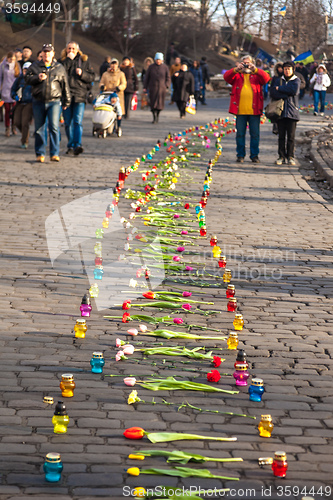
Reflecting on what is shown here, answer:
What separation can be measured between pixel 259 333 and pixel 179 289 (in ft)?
4.46

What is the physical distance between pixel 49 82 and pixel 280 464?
38.5 ft

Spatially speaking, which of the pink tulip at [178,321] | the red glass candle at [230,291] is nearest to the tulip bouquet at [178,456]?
the pink tulip at [178,321]

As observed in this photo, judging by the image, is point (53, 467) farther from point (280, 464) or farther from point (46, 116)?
point (46, 116)

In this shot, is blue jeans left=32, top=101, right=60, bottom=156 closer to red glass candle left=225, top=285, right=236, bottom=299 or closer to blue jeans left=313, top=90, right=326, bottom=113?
red glass candle left=225, top=285, right=236, bottom=299

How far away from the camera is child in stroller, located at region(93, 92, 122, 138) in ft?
64.6

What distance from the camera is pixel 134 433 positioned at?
4.20 m

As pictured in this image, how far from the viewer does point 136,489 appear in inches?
142

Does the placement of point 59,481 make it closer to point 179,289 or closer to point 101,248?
point 179,289

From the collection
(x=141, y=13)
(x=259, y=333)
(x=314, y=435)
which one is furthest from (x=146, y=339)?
(x=141, y=13)

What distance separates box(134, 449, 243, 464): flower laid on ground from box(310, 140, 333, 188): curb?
10.9m

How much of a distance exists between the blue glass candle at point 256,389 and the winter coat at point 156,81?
2030 cm

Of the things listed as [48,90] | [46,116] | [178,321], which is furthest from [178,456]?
[46,116]

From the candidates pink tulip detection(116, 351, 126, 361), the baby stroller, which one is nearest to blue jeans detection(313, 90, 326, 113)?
the baby stroller

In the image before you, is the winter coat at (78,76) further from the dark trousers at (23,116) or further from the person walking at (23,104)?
the dark trousers at (23,116)
